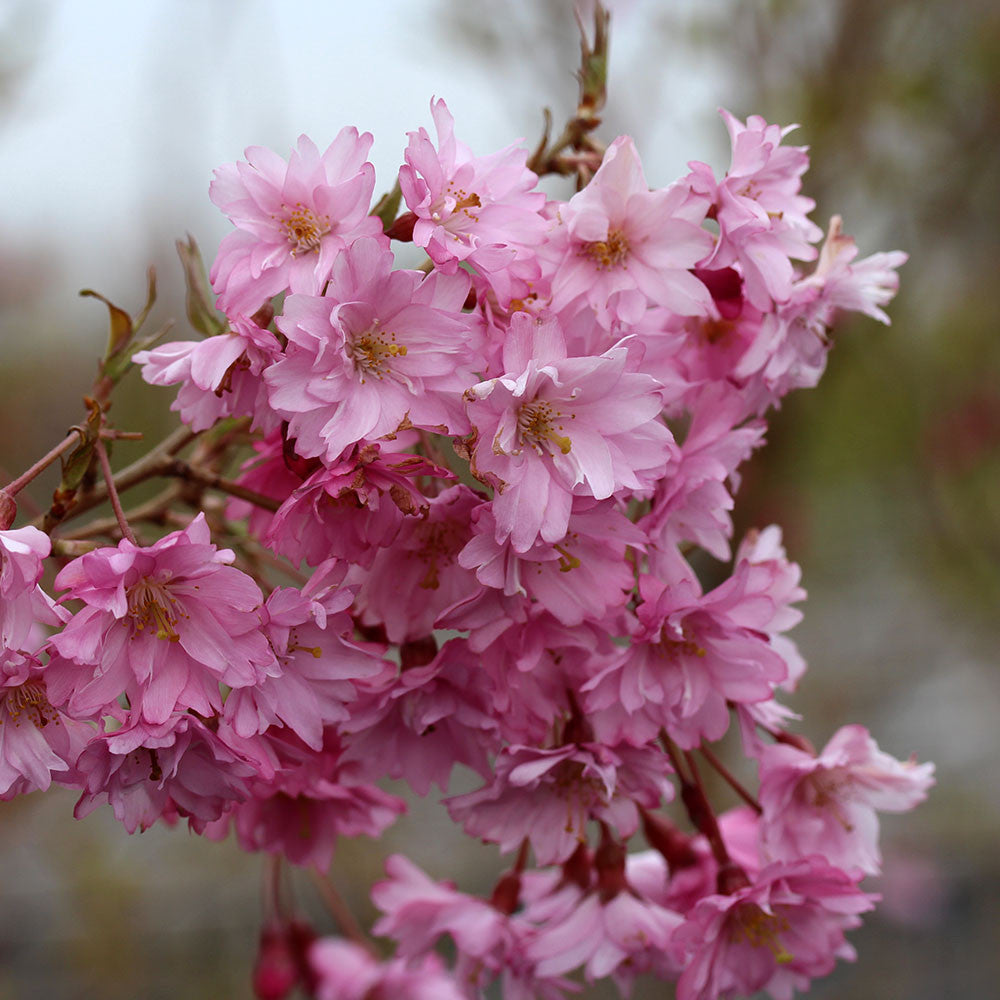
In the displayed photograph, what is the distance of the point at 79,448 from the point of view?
71 centimetres

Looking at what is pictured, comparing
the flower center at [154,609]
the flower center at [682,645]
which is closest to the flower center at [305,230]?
the flower center at [154,609]

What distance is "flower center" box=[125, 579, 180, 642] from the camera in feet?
2.10

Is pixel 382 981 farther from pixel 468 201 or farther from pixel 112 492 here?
pixel 468 201

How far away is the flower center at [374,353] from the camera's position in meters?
0.65

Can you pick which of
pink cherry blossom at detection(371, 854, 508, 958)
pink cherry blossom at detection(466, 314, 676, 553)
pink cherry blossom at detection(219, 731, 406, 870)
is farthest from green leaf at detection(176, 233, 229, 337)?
pink cherry blossom at detection(371, 854, 508, 958)

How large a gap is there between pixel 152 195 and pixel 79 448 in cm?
213

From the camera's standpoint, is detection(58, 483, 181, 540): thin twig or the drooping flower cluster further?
detection(58, 483, 181, 540): thin twig

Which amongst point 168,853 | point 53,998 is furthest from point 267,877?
point 53,998

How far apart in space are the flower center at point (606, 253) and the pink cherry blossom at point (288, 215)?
0.14 meters

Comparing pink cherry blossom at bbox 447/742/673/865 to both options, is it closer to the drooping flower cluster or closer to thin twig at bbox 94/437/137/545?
the drooping flower cluster

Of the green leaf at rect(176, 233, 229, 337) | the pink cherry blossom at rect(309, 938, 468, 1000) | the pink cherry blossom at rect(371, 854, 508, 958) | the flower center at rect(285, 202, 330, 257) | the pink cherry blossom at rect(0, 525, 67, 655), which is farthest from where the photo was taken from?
the pink cherry blossom at rect(309, 938, 468, 1000)

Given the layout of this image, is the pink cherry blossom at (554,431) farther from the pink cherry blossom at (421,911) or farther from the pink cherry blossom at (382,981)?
the pink cherry blossom at (382,981)

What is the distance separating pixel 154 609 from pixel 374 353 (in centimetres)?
21

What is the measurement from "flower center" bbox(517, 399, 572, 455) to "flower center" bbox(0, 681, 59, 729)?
0.33 m
